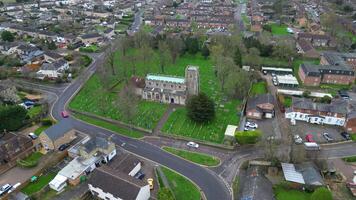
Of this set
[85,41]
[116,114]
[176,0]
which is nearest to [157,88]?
[116,114]

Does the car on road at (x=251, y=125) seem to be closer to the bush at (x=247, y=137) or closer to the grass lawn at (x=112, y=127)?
the bush at (x=247, y=137)

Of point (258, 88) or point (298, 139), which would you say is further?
point (258, 88)

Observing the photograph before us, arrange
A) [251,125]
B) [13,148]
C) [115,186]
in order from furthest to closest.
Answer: [251,125], [13,148], [115,186]

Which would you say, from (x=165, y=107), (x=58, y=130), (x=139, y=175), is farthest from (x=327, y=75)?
(x=58, y=130)

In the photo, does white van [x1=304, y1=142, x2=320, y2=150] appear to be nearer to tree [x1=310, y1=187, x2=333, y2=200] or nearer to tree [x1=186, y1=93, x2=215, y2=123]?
tree [x1=310, y1=187, x2=333, y2=200]

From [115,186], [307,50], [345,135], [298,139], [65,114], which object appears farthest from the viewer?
[307,50]

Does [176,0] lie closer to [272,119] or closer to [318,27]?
[318,27]

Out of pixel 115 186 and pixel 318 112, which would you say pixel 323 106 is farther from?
pixel 115 186
